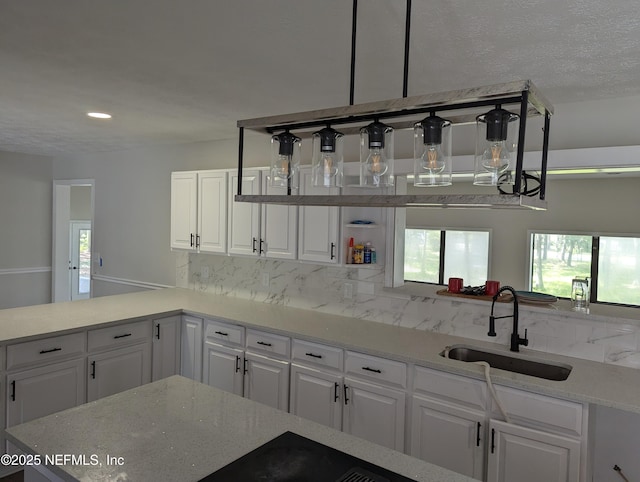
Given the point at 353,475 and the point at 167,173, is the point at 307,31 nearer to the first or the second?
the point at 353,475

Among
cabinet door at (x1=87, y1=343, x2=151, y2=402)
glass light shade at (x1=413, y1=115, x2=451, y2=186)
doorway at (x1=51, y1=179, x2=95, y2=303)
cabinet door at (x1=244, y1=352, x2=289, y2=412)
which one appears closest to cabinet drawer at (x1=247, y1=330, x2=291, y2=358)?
cabinet door at (x1=244, y1=352, x2=289, y2=412)

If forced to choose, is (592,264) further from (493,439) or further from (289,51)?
(289,51)

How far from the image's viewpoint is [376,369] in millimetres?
2797

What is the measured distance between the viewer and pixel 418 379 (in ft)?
8.68

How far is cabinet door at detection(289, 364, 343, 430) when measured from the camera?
2961 millimetres

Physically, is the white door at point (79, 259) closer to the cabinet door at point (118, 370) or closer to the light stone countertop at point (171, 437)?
the cabinet door at point (118, 370)

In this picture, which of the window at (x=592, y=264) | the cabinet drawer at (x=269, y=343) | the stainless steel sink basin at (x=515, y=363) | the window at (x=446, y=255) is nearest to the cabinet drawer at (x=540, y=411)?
the stainless steel sink basin at (x=515, y=363)

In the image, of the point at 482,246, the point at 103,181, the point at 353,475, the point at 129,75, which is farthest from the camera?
the point at 482,246

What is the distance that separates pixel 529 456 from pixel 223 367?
7.15 feet

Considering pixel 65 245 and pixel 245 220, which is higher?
pixel 245 220

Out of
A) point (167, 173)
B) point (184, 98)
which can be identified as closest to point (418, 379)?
point (184, 98)

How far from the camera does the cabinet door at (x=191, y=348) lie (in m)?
3.72

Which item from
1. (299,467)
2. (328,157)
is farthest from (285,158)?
(299,467)

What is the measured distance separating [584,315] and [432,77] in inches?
64.4
